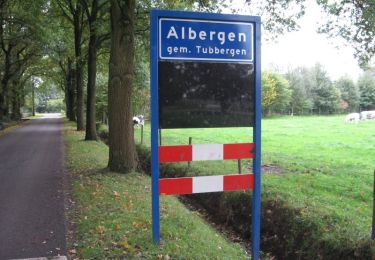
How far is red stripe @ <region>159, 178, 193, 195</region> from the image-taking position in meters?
5.23

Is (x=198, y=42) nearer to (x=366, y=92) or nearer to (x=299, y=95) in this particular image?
(x=299, y=95)

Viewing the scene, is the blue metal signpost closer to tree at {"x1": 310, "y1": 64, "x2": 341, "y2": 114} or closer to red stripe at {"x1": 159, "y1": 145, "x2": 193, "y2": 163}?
red stripe at {"x1": 159, "y1": 145, "x2": 193, "y2": 163}

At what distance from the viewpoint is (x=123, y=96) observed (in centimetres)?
1112

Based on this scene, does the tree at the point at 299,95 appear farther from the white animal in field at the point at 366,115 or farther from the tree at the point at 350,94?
the white animal in field at the point at 366,115

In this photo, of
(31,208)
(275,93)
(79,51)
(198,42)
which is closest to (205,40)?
(198,42)

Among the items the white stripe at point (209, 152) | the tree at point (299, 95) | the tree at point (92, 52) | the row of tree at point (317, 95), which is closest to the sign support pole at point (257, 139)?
the white stripe at point (209, 152)

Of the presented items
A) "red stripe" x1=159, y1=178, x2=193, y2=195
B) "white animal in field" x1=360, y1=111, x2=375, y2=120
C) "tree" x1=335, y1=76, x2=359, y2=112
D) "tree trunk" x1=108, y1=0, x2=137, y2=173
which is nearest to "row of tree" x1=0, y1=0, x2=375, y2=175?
"tree trunk" x1=108, y1=0, x2=137, y2=173

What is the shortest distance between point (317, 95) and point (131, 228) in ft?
246

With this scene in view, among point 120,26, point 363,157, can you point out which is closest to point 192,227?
point 120,26

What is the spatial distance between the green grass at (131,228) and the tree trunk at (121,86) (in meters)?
1.31

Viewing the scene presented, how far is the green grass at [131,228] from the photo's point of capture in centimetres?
538

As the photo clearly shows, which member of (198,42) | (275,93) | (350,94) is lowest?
(198,42)

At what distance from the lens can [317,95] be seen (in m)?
76.9

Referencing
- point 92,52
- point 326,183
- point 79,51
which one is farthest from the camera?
point 79,51
